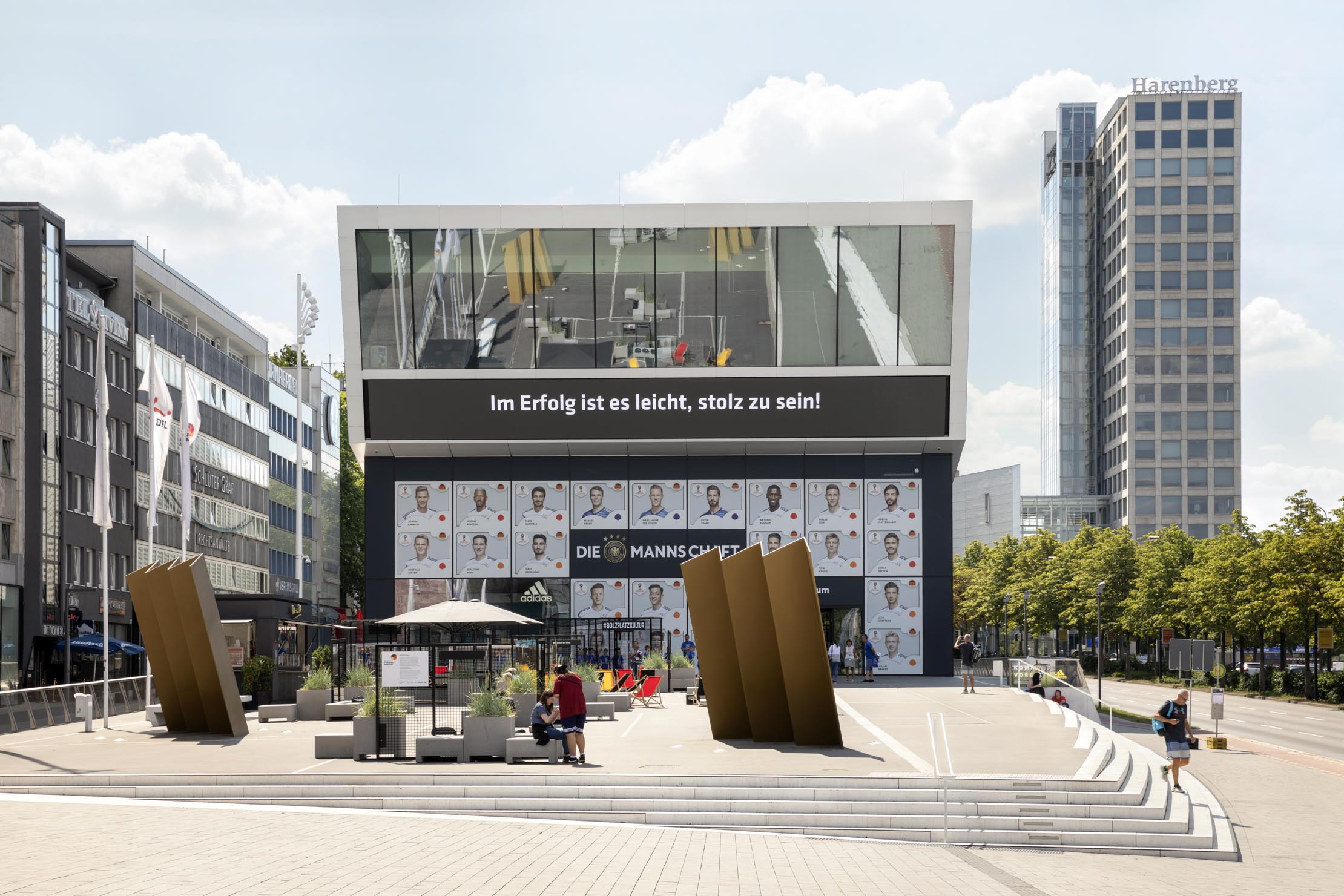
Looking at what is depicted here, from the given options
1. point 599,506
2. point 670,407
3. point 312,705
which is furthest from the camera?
point 599,506

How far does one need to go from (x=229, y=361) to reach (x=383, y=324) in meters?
36.1

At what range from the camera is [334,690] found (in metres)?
34.1

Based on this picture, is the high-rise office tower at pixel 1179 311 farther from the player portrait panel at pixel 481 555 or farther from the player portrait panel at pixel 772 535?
the player portrait panel at pixel 481 555

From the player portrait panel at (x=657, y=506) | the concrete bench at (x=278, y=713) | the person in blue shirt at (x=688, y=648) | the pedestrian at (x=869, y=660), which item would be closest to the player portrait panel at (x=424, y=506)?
the player portrait panel at (x=657, y=506)

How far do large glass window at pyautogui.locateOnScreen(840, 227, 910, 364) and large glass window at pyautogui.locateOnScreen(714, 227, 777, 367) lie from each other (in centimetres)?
244

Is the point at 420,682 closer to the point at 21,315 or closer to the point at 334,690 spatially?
the point at 334,690

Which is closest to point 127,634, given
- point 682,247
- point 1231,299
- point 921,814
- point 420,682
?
point 682,247

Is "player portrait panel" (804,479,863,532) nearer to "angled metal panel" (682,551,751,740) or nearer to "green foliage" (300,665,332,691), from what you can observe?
"green foliage" (300,665,332,691)

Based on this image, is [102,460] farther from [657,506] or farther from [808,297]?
[808,297]

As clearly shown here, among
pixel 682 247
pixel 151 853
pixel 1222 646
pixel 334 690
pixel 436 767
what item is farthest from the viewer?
pixel 1222 646

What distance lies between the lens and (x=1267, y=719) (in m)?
50.4

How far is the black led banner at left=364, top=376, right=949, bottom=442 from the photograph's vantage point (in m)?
49.1

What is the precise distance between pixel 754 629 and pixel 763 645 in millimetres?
300

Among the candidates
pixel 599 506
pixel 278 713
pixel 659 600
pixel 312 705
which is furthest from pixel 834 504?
pixel 278 713
